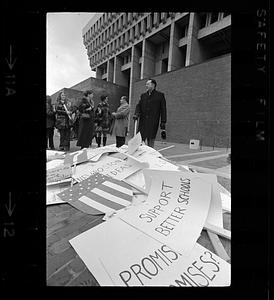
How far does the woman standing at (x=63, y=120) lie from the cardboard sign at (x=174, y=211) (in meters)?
1.73

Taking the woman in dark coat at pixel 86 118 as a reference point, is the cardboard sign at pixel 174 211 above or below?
below

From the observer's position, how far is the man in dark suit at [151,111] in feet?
6.65

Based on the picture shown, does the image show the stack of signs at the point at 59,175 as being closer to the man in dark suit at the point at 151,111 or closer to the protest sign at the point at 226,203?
the protest sign at the point at 226,203

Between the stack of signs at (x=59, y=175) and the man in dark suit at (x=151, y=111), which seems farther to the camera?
the man in dark suit at (x=151, y=111)

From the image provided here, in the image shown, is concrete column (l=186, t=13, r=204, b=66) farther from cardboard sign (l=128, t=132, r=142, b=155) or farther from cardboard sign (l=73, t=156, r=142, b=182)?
cardboard sign (l=73, t=156, r=142, b=182)

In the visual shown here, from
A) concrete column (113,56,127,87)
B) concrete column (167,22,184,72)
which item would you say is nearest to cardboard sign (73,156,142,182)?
concrete column (167,22,184,72)

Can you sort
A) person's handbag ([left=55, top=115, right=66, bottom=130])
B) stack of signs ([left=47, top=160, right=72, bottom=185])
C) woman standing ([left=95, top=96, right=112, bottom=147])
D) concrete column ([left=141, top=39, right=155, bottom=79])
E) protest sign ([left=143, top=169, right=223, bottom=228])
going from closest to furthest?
protest sign ([left=143, top=169, right=223, bottom=228]), stack of signs ([left=47, top=160, right=72, bottom=185]), person's handbag ([left=55, top=115, right=66, bottom=130]), woman standing ([left=95, top=96, right=112, bottom=147]), concrete column ([left=141, top=39, right=155, bottom=79])

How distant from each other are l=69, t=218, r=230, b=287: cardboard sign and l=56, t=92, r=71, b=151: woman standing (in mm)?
1804

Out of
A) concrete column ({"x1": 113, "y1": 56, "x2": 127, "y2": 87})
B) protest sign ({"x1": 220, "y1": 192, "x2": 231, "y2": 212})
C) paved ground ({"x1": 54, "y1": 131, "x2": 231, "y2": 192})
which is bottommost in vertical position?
protest sign ({"x1": 220, "y1": 192, "x2": 231, "y2": 212})

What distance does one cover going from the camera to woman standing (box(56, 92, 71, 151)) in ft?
6.94

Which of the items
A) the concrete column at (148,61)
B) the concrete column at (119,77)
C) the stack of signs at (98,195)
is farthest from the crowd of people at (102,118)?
the concrete column at (119,77)


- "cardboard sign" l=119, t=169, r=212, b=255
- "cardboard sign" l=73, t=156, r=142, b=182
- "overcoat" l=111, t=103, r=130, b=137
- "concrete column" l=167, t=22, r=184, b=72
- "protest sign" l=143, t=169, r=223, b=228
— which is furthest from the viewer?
"concrete column" l=167, t=22, r=184, b=72

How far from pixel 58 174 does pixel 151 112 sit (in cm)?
132
